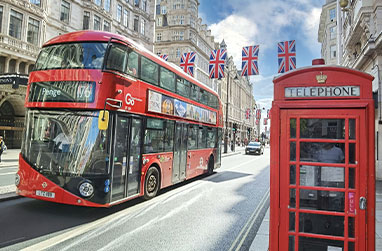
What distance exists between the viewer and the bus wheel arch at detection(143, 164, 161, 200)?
7.93 m

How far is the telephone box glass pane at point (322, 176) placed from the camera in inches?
134

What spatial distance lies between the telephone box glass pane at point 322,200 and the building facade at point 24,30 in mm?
16725

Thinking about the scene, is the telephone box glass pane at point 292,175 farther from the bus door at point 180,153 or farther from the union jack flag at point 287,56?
the union jack flag at point 287,56

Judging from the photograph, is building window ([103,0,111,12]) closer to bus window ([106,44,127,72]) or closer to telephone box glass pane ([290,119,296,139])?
bus window ([106,44,127,72])

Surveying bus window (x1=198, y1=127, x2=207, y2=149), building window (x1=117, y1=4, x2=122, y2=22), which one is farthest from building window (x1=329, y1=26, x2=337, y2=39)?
bus window (x1=198, y1=127, x2=207, y2=149)

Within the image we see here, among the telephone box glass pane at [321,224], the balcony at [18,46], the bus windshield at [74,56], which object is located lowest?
the telephone box glass pane at [321,224]

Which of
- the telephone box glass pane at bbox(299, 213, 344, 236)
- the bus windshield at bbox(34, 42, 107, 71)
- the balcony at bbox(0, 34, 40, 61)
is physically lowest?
the telephone box glass pane at bbox(299, 213, 344, 236)

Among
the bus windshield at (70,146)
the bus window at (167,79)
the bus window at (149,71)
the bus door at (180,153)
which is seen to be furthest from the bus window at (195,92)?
the bus windshield at (70,146)

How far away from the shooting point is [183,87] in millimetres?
10359

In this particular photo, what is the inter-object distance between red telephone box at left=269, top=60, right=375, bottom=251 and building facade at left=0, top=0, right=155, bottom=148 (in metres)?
16.5

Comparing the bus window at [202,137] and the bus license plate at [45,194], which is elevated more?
A: the bus window at [202,137]

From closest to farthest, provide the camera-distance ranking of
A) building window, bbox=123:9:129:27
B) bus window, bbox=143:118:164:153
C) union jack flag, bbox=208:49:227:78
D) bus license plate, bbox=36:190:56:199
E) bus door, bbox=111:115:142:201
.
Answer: bus license plate, bbox=36:190:56:199, bus door, bbox=111:115:142:201, bus window, bbox=143:118:164:153, union jack flag, bbox=208:49:227:78, building window, bbox=123:9:129:27

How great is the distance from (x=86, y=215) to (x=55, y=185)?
3.46 ft

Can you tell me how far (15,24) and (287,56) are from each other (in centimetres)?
2091
